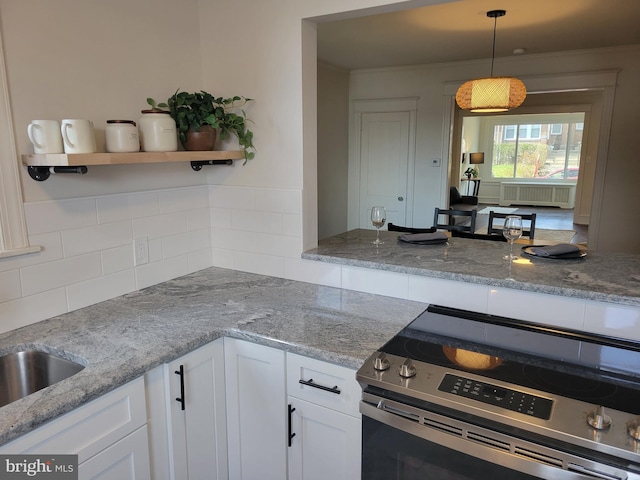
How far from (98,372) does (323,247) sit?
119 cm

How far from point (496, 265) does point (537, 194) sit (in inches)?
418

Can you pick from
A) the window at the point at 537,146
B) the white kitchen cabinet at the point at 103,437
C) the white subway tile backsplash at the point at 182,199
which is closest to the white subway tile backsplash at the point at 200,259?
the white subway tile backsplash at the point at 182,199

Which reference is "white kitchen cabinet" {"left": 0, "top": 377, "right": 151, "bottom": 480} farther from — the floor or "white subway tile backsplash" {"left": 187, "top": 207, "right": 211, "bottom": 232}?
the floor

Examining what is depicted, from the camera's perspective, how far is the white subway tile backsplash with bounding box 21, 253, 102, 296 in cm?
157

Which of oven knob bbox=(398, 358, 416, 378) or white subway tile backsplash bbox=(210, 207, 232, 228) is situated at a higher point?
white subway tile backsplash bbox=(210, 207, 232, 228)

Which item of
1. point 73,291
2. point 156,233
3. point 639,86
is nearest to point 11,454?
point 73,291

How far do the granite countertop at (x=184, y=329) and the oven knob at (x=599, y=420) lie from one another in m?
0.59

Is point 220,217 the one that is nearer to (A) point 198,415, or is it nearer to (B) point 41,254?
(B) point 41,254

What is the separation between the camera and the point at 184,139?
6.39 ft

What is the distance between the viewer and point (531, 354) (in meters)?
1.37

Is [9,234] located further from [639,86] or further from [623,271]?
[639,86]

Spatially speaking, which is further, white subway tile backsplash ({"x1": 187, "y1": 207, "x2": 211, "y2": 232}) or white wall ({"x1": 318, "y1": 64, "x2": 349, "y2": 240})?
white wall ({"x1": 318, "y1": 64, "x2": 349, "y2": 240})

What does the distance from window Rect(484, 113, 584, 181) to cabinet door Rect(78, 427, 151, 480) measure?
11.4 metres

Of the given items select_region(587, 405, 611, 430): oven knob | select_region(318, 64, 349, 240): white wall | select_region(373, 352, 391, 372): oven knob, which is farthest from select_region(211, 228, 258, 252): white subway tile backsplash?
select_region(318, 64, 349, 240): white wall
